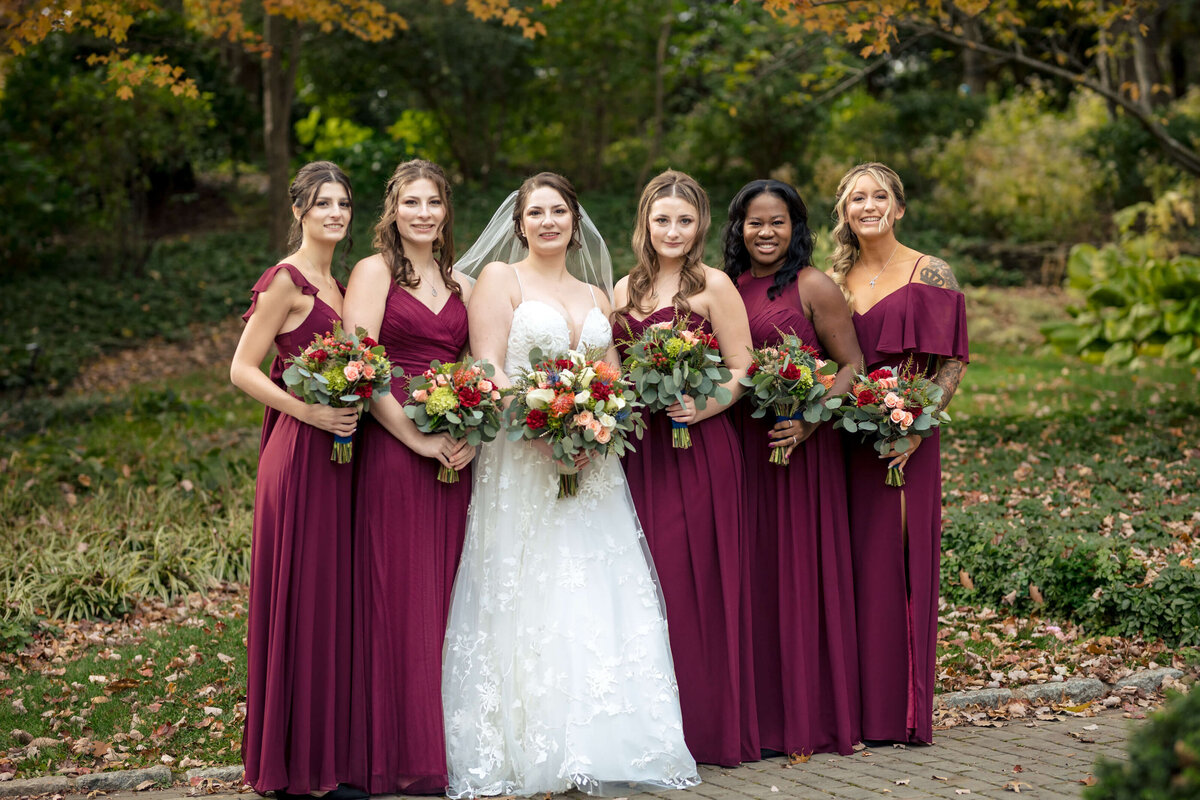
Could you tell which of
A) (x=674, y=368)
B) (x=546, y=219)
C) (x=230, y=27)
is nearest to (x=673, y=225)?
(x=546, y=219)

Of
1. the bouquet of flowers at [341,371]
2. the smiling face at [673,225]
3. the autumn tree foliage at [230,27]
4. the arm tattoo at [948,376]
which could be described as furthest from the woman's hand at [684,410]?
the autumn tree foliage at [230,27]

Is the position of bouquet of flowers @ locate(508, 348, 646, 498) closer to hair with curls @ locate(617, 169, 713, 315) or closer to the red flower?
the red flower

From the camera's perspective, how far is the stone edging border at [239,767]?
4.54 m

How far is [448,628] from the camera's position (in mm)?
4512

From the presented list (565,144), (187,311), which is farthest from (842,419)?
(565,144)

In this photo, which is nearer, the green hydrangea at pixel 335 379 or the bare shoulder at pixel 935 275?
the green hydrangea at pixel 335 379

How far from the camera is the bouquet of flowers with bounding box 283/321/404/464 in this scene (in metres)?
4.17

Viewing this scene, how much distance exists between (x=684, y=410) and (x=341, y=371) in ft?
4.66

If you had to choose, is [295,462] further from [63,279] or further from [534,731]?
[63,279]

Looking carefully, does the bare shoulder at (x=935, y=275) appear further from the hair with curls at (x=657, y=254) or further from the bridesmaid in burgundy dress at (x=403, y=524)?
the bridesmaid in burgundy dress at (x=403, y=524)

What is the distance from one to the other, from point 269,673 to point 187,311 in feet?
41.7

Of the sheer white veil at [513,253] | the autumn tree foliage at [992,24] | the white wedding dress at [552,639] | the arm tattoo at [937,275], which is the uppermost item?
the autumn tree foliage at [992,24]

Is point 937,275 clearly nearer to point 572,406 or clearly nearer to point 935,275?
point 935,275

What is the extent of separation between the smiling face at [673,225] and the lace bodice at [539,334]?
50 centimetres
